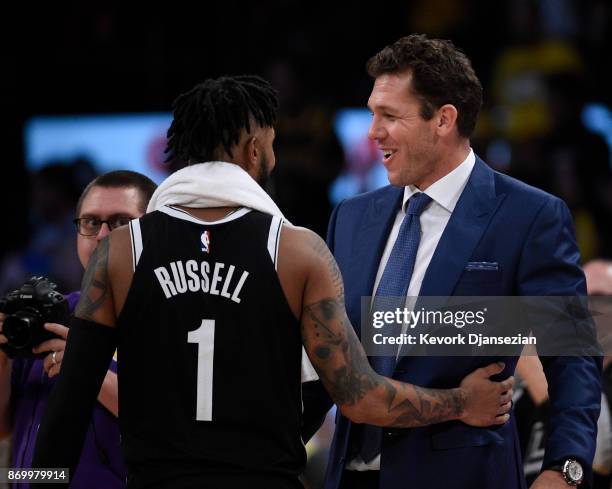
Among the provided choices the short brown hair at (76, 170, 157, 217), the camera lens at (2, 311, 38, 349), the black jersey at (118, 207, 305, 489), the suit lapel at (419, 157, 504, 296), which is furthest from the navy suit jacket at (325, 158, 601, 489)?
the camera lens at (2, 311, 38, 349)

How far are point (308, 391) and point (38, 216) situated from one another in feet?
20.3

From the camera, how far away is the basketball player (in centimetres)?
242

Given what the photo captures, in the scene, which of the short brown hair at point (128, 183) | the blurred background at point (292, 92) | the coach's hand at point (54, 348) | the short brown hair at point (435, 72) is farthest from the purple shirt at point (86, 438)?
the blurred background at point (292, 92)

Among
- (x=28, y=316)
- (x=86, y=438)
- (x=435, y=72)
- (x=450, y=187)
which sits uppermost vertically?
(x=435, y=72)

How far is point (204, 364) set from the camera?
2420 mm

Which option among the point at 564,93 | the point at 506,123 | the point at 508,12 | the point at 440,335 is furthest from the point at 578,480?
the point at 508,12

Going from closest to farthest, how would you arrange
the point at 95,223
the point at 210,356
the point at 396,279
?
1. the point at 210,356
2. the point at 396,279
3. the point at 95,223

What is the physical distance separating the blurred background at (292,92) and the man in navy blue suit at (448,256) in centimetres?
435

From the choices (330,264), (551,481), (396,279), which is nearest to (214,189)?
(330,264)

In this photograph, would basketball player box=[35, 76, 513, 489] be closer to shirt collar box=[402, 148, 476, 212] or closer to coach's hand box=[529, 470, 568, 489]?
coach's hand box=[529, 470, 568, 489]

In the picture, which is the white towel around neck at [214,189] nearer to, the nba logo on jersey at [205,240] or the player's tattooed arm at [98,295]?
the nba logo on jersey at [205,240]

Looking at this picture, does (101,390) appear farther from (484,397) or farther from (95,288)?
(484,397)

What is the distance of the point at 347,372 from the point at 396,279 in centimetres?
54

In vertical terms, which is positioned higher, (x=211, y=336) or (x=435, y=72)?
(x=435, y=72)
